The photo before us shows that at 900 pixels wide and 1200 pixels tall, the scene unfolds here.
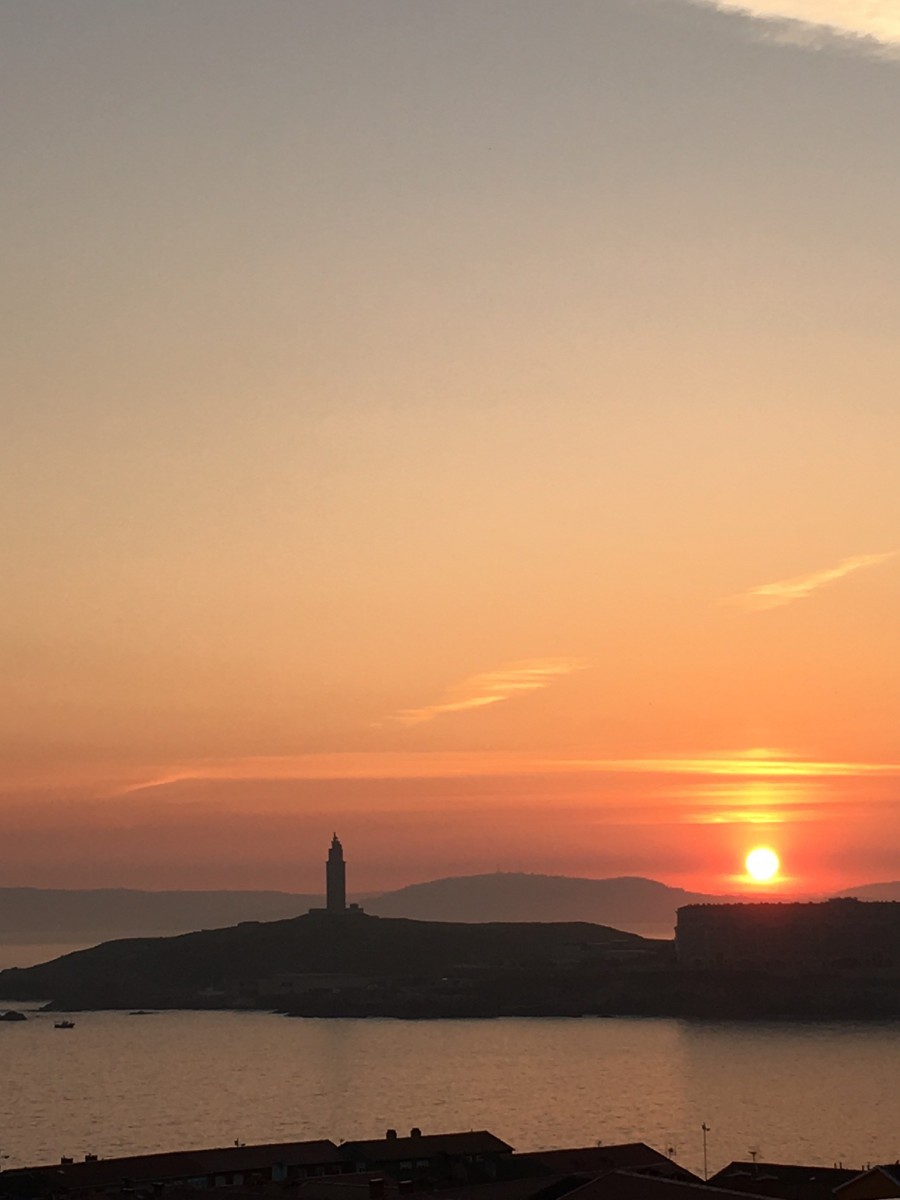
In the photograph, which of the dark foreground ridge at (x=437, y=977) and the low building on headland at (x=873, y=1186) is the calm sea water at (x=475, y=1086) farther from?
the low building on headland at (x=873, y=1186)

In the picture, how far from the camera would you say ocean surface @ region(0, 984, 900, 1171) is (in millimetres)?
66875

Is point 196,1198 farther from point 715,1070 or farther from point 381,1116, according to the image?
point 715,1070

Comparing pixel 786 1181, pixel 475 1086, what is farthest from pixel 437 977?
pixel 786 1181

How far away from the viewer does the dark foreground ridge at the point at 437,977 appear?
14000 cm

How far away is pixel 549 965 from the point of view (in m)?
165

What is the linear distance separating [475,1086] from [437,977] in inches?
3284

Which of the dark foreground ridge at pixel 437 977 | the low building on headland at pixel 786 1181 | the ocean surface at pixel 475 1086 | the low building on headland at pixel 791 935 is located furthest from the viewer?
the low building on headland at pixel 791 935

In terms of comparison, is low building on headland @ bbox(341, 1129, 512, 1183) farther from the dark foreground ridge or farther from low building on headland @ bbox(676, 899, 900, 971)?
low building on headland @ bbox(676, 899, 900, 971)

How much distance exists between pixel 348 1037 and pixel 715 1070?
131 feet

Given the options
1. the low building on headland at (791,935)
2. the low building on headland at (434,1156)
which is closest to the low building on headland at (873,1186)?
the low building on headland at (434,1156)

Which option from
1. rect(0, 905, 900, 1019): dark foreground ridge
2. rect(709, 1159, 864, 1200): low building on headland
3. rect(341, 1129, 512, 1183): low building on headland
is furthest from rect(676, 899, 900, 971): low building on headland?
rect(709, 1159, 864, 1200): low building on headland

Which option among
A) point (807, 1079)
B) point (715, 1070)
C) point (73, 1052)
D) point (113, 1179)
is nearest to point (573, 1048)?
point (715, 1070)

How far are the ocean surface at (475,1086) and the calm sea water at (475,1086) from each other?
168 millimetres

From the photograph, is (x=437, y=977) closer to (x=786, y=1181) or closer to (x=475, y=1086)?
(x=475, y=1086)
